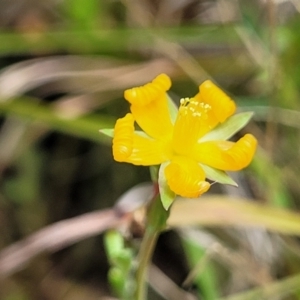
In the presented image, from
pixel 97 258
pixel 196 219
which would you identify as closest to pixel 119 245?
pixel 196 219

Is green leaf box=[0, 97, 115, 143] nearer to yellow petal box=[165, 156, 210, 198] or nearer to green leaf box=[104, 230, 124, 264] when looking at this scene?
green leaf box=[104, 230, 124, 264]

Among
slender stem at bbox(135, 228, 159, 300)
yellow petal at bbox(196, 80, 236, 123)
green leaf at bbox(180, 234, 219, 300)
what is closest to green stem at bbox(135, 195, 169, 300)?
slender stem at bbox(135, 228, 159, 300)

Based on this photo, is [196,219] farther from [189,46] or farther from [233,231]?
[189,46]

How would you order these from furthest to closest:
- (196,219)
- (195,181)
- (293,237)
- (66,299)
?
(66,299)
(293,237)
(196,219)
(195,181)

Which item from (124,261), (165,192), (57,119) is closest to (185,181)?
(165,192)

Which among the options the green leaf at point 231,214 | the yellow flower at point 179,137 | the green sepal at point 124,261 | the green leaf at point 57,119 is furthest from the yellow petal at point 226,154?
the green leaf at point 57,119

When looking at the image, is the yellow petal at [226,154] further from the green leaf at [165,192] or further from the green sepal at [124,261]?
the green sepal at [124,261]

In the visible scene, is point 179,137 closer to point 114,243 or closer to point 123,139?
point 123,139
